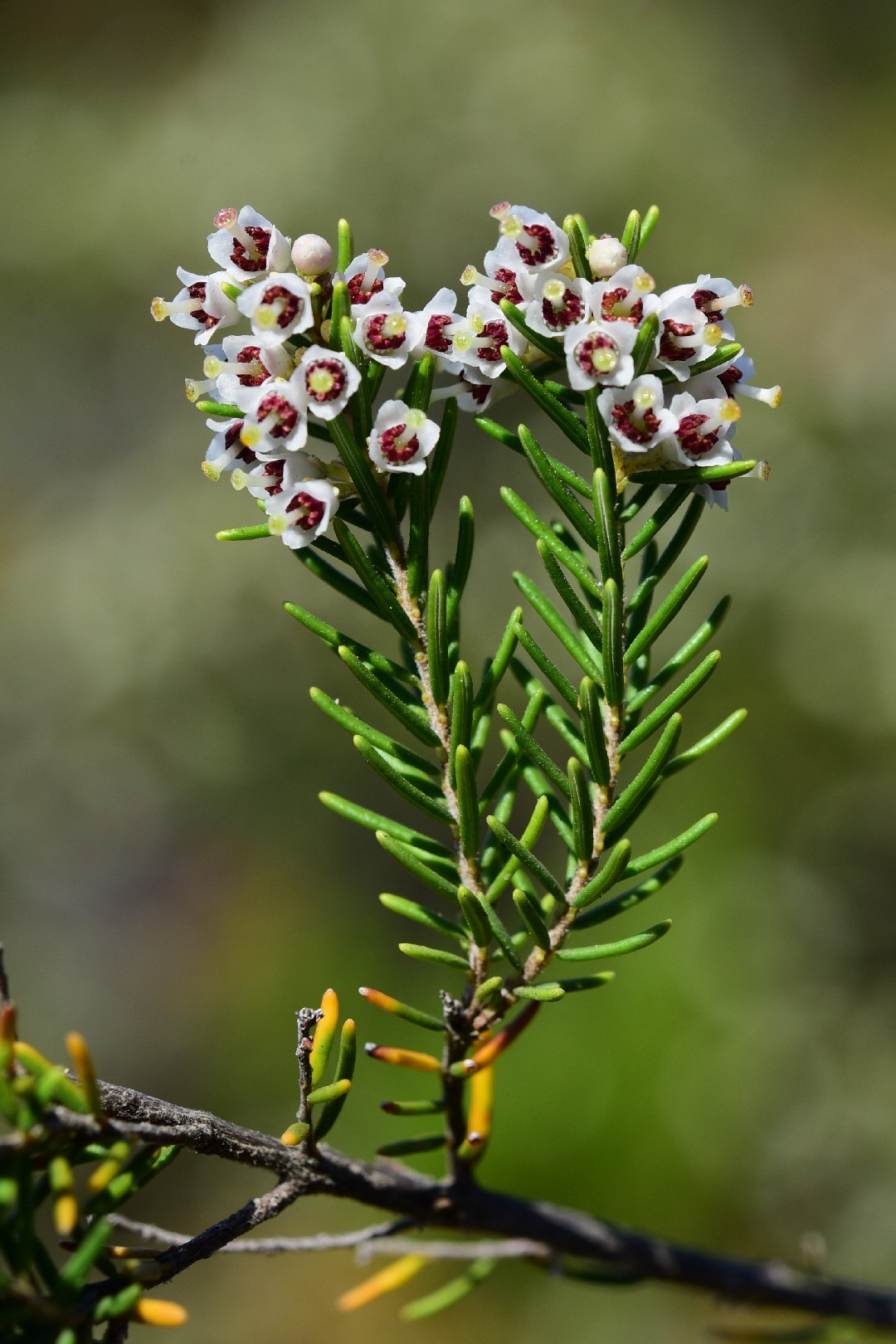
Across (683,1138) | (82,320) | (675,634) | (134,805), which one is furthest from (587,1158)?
(82,320)

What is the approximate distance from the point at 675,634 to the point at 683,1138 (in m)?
1.58

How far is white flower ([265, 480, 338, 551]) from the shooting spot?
0.56m

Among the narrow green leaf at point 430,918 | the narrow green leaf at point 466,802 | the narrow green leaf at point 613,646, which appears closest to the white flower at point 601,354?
the narrow green leaf at point 613,646

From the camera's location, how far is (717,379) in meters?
0.59

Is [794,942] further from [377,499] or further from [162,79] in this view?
[162,79]

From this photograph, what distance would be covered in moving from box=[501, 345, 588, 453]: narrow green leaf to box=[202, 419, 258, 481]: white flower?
0.17 metres

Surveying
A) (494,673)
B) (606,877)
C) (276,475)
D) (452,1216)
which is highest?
(276,475)

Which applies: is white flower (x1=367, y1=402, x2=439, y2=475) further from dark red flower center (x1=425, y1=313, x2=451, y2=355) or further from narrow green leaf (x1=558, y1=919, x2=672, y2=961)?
narrow green leaf (x1=558, y1=919, x2=672, y2=961)

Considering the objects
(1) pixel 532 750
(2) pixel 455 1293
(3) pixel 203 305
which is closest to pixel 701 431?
(1) pixel 532 750

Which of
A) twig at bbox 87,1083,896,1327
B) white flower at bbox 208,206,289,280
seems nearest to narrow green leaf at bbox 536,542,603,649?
white flower at bbox 208,206,289,280

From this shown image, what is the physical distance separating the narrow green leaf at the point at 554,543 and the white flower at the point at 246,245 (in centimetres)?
19

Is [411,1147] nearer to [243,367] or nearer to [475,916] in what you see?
[475,916]

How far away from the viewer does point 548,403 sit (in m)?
0.58

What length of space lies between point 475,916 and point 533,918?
0.03 meters
